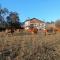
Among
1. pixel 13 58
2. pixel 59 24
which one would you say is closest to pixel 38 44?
pixel 13 58

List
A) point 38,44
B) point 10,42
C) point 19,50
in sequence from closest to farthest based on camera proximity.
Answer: point 19,50 < point 38,44 < point 10,42

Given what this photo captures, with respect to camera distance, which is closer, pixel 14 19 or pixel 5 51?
pixel 5 51

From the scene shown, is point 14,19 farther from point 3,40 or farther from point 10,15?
point 3,40

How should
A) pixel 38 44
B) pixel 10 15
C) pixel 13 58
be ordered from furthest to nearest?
pixel 10 15
pixel 38 44
pixel 13 58

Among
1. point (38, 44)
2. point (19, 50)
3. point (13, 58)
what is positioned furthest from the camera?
point (38, 44)

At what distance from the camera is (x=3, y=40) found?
1016 cm

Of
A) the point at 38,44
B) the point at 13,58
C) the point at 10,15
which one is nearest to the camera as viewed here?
the point at 13,58

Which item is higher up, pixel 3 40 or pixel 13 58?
pixel 3 40

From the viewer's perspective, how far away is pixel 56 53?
33.3 feet

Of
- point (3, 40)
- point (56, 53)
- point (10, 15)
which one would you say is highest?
point (10, 15)

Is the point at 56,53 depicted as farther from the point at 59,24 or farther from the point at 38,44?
the point at 59,24

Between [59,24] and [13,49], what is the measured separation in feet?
123

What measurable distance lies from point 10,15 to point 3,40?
48424 millimetres

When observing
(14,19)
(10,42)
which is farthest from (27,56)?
(14,19)
